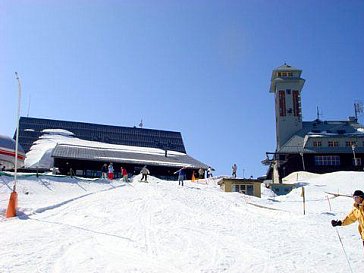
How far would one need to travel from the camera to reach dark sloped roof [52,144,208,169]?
124ft

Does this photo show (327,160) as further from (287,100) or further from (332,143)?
(287,100)

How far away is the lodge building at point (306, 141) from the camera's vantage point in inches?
1861

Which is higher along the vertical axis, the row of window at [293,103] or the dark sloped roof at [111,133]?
the row of window at [293,103]

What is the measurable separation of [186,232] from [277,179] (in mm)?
39890

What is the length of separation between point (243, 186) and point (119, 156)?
16707mm

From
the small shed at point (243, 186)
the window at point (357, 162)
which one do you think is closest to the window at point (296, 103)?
the window at point (357, 162)

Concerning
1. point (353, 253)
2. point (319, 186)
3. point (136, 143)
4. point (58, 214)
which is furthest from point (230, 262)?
point (136, 143)

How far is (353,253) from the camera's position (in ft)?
29.5

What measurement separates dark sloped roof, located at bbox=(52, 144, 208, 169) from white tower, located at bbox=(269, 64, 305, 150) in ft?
48.6

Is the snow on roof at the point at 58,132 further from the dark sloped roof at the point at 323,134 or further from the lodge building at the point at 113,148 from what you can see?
the dark sloped roof at the point at 323,134

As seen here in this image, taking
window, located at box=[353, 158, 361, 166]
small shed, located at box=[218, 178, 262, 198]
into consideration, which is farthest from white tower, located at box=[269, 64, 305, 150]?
small shed, located at box=[218, 178, 262, 198]

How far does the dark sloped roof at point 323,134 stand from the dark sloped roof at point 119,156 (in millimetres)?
12624

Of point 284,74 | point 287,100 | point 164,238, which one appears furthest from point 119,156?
point 164,238

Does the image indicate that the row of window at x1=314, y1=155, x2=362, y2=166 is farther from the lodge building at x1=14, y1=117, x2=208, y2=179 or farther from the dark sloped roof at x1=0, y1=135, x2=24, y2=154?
the dark sloped roof at x1=0, y1=135, x2=24, y2=154
